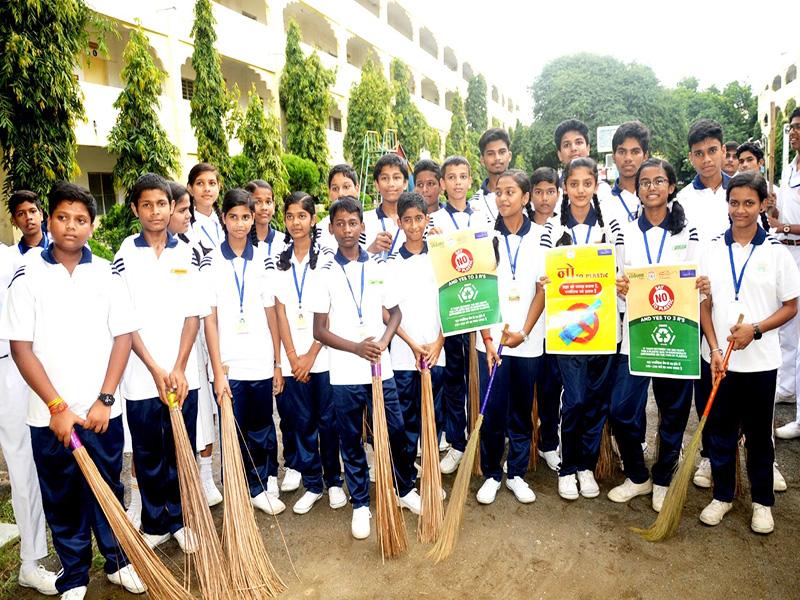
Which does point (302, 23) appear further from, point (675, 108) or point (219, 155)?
point (675, 108)

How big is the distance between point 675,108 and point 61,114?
31.5 m

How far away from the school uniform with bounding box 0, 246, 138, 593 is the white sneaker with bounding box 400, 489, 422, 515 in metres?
1.59

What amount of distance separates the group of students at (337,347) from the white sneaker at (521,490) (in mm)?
12

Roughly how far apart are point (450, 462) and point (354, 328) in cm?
142

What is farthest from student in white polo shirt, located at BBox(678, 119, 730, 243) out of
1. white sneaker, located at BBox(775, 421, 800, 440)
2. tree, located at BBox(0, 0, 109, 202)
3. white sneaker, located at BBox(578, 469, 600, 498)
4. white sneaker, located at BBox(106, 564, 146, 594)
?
tree, located at BBox(0, 0, 109, 202)

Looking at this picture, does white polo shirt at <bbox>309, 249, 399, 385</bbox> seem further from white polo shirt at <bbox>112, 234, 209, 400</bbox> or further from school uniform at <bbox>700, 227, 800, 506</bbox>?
school uniform at <bbox>700, 227, 800, 506</bbox>

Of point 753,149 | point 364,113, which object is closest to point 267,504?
point 753,149

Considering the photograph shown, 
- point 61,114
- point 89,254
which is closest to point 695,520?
point 89,254

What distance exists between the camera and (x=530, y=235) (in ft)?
11.3

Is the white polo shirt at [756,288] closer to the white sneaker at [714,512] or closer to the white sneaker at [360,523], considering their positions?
the white sneaker at [714,512]

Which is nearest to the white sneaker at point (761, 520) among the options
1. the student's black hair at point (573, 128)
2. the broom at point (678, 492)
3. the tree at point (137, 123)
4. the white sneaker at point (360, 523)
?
the broom at point (678, 492)

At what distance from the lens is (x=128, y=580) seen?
9.11ft

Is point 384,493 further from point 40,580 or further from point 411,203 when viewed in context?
point 40,580

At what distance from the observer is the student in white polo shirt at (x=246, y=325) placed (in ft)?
11.0
